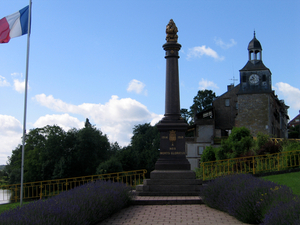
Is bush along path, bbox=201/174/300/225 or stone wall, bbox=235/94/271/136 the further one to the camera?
stone wall, bbox=235/94/271/136

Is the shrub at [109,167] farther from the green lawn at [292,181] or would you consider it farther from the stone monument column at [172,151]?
the green lawn at [292,181]

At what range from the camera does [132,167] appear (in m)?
55.5

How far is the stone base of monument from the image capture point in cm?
1196

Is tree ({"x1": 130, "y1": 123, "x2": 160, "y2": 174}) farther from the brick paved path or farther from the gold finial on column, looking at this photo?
the brick paved path

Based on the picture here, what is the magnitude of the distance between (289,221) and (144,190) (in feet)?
24.8

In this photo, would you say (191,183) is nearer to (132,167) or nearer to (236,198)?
(236,198)

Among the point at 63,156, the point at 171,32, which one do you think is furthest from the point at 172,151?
the point at 63,156

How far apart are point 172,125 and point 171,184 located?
2408mm

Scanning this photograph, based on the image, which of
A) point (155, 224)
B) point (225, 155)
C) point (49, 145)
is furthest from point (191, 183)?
point (49, 145)

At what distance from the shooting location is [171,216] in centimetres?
834

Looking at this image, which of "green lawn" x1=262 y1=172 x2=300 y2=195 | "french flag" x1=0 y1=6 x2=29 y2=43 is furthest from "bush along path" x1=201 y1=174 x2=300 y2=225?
"french flag" x1=0 y1=6 x2=29 y2=43

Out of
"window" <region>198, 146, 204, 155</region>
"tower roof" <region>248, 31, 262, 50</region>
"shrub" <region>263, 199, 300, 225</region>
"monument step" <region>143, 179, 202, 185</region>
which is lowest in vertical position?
"monument step" <region>143, 179, 202, 185</region>

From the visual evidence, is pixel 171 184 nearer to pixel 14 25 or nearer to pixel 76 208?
pixel 76 208

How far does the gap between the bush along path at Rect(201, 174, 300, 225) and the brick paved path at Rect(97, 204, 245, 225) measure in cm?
29
